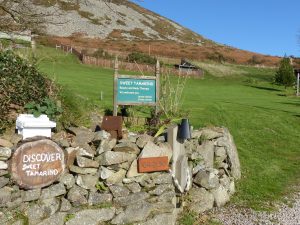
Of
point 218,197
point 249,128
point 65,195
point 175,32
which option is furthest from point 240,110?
point 175,32

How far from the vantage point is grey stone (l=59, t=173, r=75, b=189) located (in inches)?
249

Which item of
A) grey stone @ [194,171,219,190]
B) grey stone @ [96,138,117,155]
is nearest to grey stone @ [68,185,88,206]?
grey stone @ [96,138,117,155]

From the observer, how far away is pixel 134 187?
22.1 feet

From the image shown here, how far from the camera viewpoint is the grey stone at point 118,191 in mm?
6547

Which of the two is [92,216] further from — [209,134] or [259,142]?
[259,142]

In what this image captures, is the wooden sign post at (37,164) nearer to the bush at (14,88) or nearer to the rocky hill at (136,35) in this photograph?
the bush at (14,88)

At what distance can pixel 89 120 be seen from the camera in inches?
344

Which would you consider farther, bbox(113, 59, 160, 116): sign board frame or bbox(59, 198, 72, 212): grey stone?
bbox(113, 59, 160, 116): sign board frame

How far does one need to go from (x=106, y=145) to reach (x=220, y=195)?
256cm

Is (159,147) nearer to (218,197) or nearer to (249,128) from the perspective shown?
(218,197)

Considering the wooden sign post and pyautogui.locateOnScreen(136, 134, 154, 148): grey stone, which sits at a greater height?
pyautogui.locateOnScreen(136, 134, 154, 148): grey stone

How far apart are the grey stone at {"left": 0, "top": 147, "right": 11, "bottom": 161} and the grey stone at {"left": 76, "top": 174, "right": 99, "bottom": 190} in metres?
1.09

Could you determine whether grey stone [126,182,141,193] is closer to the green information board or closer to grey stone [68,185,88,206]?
grey stone [68,185,88,206]

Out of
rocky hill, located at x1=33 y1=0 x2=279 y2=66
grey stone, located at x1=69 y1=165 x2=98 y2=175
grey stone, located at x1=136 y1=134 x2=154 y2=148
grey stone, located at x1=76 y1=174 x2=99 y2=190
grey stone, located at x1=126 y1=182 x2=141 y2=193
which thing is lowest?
grey stone, located at x1=126 y1=182 x2=141 y2=193
